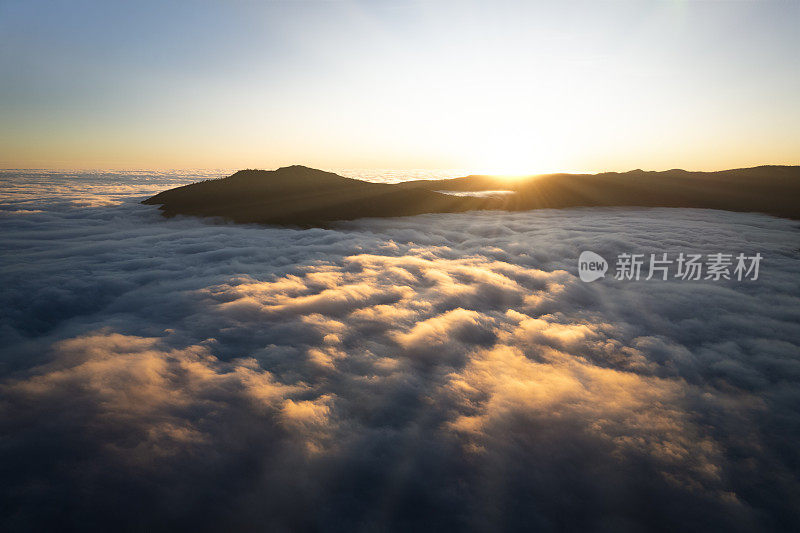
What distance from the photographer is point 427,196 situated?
13.5m

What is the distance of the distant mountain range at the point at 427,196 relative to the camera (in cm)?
1136

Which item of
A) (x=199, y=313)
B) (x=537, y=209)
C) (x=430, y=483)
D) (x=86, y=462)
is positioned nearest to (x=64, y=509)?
(x=86, y=462)

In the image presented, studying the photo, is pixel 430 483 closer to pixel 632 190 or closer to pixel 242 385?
pixel 242 385

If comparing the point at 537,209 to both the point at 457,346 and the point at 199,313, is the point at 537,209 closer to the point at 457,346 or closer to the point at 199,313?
the point at 457,346

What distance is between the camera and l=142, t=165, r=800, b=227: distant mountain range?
1136 cm

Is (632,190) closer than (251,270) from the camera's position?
No

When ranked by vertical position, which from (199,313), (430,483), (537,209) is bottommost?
(430,483)

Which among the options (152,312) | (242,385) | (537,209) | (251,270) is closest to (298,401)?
(242,385)

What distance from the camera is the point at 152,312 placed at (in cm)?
358

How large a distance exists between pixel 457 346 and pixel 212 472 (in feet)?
6.72

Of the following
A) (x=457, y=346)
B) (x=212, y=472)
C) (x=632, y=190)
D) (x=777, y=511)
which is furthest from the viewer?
(x=632, y=190)

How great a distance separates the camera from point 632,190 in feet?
51.8

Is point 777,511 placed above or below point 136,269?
below

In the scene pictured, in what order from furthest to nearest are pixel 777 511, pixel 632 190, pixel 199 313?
pixel 632 190
pixel 199 313
pixel 777 511
